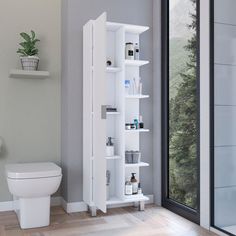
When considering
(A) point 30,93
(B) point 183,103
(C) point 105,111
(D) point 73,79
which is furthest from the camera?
(A) point 30,93

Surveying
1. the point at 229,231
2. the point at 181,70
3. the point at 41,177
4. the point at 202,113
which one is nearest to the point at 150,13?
the point at 181,70

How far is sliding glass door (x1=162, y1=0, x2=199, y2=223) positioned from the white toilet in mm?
1116

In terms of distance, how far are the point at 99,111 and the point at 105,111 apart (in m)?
0.09

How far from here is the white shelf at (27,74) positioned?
2863mm

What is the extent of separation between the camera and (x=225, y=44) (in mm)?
2332

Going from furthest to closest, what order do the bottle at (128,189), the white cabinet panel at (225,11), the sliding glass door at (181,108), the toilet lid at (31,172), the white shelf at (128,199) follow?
the bottle at (128,189) < the white shelf at (128,199) < the sliding glass door at (181,108) < the toilet lid at (31,172) < the white cabinet panel at (225,11)

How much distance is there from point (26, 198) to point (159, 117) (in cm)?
148

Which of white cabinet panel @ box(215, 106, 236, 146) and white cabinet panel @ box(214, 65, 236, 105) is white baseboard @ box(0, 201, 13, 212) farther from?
white cabinet panel @ box(214, 65, 236, 105)

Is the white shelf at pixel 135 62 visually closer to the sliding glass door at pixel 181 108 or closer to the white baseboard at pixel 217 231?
the sliding glass door at pixel 181 108

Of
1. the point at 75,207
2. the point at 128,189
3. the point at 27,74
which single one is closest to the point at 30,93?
the point at 27,74

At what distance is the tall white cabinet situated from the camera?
8.42ft

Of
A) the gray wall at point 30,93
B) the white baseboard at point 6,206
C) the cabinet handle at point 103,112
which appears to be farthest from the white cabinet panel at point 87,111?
the white baseboard at point 6,206

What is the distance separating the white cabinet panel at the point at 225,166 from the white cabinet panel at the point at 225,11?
932 mm

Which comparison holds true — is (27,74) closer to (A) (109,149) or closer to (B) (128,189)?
(A) (109,149)
